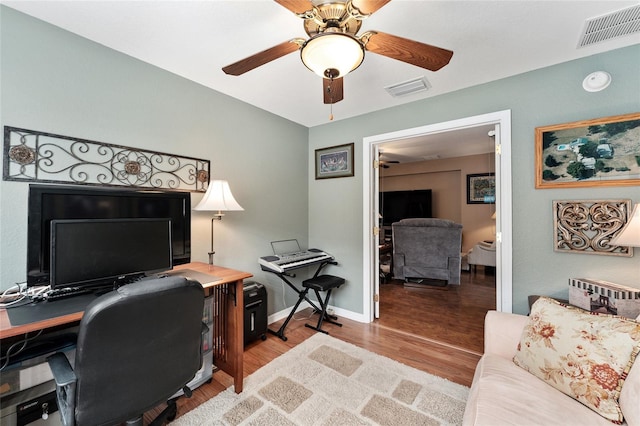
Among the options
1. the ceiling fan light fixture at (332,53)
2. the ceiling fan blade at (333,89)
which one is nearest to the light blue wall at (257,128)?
the ceiling fan blade at (333,89)

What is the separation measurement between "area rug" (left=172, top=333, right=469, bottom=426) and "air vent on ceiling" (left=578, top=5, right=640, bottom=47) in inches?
101

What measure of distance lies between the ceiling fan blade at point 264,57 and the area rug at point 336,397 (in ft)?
7.15

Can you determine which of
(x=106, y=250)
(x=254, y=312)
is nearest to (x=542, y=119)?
(x=254, y=312)

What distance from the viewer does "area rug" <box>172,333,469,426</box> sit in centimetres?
161

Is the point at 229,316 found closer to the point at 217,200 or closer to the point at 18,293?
the point at 217,200

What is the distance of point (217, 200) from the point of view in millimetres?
2117

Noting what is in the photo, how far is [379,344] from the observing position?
2.55 metres

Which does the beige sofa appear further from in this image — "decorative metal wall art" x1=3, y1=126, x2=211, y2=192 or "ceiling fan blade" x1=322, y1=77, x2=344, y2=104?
"decorative metal wall art" x1=3, y1=126, x2=211, y2=192

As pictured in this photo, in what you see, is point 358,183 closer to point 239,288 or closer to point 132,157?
point 239,288

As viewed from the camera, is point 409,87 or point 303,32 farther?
point 409,87

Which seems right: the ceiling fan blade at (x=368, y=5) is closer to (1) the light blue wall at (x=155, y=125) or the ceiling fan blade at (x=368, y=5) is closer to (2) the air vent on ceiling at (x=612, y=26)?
(2) the air vent on ceiling at (x=612, y=26)

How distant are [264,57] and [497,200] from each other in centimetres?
225

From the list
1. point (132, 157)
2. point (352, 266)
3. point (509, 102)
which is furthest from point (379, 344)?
point (132, 157)

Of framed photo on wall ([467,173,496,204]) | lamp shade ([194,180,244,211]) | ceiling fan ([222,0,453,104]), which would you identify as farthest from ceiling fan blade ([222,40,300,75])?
framed photo on wall ([467,173,496,204])
